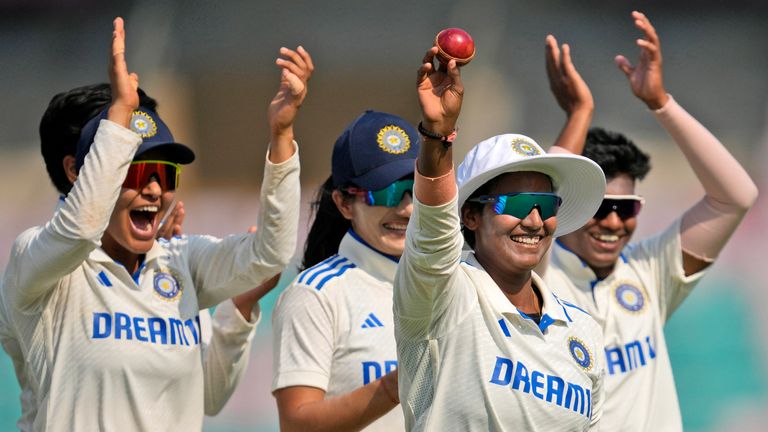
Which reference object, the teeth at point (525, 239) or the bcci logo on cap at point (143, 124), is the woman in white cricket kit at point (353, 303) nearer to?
the teeth at point (525, 239)

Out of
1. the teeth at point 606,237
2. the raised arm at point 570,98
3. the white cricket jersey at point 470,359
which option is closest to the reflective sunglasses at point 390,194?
the raised arm at point 570,98

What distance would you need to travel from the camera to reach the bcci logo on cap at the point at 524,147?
322cm

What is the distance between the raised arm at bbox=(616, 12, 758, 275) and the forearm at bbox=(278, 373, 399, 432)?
1.84 m

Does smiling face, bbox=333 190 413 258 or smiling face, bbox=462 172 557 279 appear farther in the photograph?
smiling face, bbox=333 190 413 258

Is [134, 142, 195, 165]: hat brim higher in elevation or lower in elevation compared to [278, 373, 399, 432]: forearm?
higher

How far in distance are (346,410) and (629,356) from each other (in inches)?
55.8

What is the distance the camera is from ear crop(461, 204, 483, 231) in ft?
10.7

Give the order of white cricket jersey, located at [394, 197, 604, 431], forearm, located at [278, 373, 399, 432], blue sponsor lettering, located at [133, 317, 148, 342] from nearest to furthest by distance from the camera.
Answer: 1. white cricket jersey, located at [394, 197, 604, 431]
2. forearm, located at [278, 373, 399, 432]
3. blue sponsor lettering, located at [133, 317, 148, 342]

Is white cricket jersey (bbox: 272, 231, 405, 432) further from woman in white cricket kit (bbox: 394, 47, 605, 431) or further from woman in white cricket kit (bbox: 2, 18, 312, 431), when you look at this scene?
woman in white cricket kit (bbox: 394, 47, 605, 431)

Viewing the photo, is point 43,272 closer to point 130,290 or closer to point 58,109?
point 130,290

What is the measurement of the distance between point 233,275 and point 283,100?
56cm

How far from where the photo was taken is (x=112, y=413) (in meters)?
3.66

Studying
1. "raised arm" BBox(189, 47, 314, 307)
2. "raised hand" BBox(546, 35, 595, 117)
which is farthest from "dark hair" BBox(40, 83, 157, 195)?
"raised hand" BBox(546, 35, 595, 117)

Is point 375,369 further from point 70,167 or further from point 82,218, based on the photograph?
point 70,167
